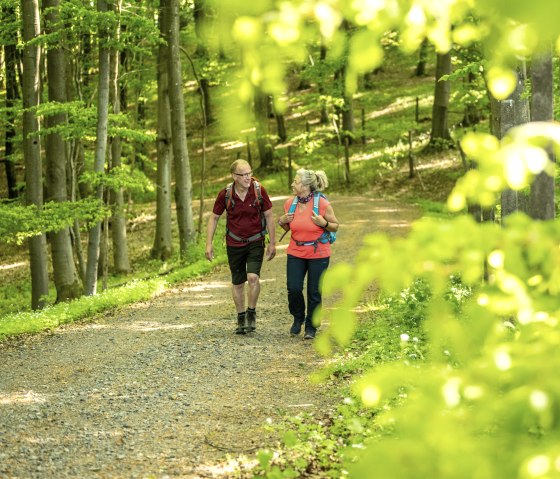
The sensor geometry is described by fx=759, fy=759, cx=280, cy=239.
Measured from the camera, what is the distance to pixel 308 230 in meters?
9.38

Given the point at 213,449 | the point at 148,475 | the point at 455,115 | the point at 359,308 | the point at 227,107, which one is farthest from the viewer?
the point at 455,115

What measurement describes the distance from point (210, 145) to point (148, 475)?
35.5 m

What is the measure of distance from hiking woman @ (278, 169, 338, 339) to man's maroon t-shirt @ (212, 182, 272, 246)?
0.34 m

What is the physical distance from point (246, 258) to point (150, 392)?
2.53 metres

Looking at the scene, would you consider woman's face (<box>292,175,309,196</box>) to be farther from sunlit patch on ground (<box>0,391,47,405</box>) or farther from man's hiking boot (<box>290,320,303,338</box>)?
sunlit patch on ground (<box>0,391,47,405</box>)

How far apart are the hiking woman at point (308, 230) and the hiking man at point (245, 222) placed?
30 centimetres

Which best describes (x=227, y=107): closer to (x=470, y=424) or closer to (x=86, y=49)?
(x=470, y=424)

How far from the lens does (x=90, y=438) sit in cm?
661

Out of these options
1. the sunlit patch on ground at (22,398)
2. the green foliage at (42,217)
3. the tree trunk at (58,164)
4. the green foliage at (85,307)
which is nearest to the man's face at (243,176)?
the sunlit patch on ground at (22,398)

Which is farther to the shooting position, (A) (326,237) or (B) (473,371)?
(A) (326,237)

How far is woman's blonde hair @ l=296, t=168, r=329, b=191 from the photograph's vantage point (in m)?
9.23

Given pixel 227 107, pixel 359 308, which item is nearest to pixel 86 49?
pixel 359 308

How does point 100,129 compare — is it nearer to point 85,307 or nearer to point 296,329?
point 85,307

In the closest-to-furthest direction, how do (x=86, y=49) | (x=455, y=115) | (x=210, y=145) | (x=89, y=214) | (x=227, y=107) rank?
(x=227, y=107) < (x=89, y=214) < (x=86, y=49) < (x=455, y=115) < (x=210, y=145)
